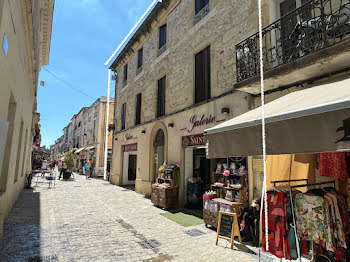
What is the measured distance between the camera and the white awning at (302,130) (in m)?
1.83

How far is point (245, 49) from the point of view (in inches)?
243

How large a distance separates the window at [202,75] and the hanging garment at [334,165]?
4.61m

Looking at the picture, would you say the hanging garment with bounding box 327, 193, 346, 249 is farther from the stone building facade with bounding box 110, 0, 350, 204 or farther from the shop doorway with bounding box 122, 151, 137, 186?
the shop doorway with bounding box 122, 151, 137, 186

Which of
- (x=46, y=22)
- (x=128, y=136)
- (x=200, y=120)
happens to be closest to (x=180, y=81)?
(x=200, y=120)

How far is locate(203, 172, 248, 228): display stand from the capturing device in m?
5.46

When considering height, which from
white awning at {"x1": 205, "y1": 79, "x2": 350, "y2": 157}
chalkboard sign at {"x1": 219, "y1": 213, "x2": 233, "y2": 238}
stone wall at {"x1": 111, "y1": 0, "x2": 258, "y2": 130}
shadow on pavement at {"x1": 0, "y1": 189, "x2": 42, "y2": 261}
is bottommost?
shadow on pavement at {"x1": 0, "y1": 189, "x2": 42, "y2": 261}

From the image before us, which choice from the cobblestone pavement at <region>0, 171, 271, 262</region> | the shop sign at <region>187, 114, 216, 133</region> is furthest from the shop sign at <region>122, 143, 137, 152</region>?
the shop sign at <region>187, 114, 216, 133</region>

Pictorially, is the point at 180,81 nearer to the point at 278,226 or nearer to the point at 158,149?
the point at 158,149

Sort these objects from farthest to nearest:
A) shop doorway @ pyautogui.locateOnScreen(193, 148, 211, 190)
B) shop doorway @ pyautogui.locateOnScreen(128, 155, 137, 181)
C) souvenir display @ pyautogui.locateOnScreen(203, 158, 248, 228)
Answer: shop doorway @ pyautogui.locateOnScreen(128, 155, 137, 181), shop doorway @ pyautogui.locateOnScreen(193, 148, 211, 190), souvenir display @ pyautogui.locateOnScreen(203, 158, 248, 228)

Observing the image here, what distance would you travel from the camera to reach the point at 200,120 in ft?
25.1

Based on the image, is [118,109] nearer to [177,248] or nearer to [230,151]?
[177,248]

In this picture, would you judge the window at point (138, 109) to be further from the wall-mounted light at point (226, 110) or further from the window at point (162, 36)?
the wall-mounted light at point (226, 110)

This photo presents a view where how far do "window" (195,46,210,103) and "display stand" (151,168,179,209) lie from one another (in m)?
3.12

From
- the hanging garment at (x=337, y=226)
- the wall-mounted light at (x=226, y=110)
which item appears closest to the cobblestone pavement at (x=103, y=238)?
the hanging garment at (x=337, y=226)
